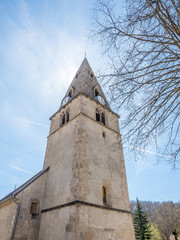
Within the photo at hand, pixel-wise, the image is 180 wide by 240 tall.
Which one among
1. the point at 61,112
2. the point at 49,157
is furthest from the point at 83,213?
the point at 61,112

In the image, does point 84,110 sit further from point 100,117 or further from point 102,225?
point 102,225

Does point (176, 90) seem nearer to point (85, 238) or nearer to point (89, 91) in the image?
point (85, 238)

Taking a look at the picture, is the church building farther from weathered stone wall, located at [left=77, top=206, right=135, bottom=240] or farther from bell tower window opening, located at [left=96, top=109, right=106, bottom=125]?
bell tower window opening, located at [left=96, top=109, right=106, bottom=125]

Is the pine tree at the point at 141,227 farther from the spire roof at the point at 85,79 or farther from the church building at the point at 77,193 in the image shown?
the spire roof at the point at 85,79

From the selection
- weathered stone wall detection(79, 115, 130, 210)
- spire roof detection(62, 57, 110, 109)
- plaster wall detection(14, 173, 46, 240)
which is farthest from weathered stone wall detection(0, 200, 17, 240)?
spire roof detection(62, 57, 110, 109)

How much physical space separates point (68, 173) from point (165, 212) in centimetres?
2178

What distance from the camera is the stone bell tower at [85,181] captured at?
7.41 m

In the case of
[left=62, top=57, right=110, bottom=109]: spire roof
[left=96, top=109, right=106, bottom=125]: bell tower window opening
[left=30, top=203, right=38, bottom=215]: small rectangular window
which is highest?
[left=62, top=57, right=110, bottom=109]: spire roof

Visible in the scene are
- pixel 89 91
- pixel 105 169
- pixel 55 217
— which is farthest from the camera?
pixel 89 91

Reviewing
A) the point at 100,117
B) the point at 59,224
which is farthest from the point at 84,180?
the point at 100,117

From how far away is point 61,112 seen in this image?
14312 millimetres

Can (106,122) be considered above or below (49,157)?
above

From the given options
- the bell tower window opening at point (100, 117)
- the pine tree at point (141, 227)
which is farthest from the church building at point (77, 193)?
the pine tree at point (141, 227)

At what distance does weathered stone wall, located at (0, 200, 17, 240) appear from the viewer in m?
8.49
